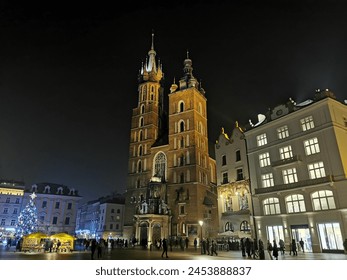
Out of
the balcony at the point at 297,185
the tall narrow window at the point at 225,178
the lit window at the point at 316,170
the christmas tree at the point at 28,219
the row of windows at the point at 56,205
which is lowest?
the christmas tree at the point at 28,219

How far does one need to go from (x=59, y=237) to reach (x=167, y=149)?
1865 centimetres

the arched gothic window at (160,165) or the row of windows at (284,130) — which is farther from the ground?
the arched gothic window at (160,165)

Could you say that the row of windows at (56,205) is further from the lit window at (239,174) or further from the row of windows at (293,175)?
the row of windows at (293,175)

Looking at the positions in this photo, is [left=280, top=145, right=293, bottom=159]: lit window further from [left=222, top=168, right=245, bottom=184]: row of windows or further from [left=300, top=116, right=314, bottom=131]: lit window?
[left=222, top=168, right=245, bottom=184]: row of windows

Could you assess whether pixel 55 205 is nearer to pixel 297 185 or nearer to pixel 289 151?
pixel 289 151

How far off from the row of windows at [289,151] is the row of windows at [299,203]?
2273 millimetres

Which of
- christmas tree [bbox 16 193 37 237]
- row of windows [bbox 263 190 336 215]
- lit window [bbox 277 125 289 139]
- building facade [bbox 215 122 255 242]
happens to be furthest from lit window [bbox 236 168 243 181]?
christmas tree [bbox 16 193 37 237]

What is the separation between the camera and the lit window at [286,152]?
51.2 ft

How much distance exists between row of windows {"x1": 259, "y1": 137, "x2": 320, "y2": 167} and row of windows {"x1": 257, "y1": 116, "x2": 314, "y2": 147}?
0.76 metres

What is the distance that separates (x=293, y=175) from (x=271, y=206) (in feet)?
7.94

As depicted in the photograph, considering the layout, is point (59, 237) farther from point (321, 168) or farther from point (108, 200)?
point (108, 200)

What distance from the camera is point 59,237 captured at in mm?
16812

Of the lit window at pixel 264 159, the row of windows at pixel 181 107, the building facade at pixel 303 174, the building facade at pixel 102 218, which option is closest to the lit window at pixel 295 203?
the building facade at pixel 303 174

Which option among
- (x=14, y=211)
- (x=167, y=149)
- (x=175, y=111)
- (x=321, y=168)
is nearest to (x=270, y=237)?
(x=321, y=168)
